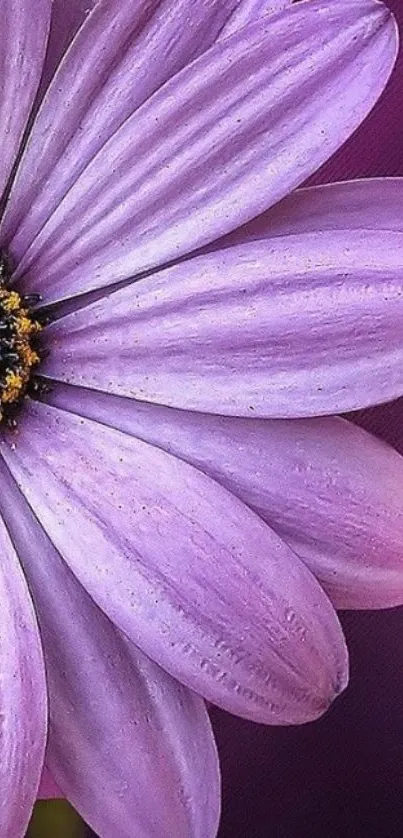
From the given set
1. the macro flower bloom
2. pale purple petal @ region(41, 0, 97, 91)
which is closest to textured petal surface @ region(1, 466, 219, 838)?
the macro flower bloom

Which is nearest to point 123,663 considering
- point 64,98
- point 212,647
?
point 212,647

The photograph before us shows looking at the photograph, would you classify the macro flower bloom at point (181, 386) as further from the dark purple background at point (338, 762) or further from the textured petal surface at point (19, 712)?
the dark purple background at point (338, 762)

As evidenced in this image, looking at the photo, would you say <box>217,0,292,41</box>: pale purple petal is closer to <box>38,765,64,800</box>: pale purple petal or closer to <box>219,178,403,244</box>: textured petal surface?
<box>219,178,403,244</box>: textured petal surface

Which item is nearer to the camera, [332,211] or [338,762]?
[332,211]

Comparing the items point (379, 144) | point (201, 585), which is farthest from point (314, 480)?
point (379, 144)

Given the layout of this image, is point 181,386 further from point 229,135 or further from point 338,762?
point 338,762
